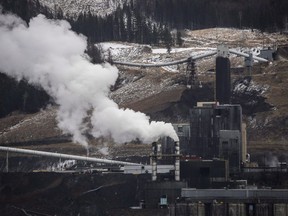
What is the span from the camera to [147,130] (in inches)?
4643

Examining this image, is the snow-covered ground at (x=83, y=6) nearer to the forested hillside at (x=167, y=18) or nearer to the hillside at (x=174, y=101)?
the forested hillside at (x=167, y=18)

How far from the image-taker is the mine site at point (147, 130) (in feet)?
357

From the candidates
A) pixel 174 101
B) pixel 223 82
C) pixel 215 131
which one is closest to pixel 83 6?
pixel 174 101

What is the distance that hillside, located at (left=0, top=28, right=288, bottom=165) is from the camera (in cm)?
13138

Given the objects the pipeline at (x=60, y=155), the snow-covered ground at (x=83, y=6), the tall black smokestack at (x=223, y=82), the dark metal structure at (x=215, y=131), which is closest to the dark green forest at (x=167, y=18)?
the snow-covered ground at (x=83, y=6)

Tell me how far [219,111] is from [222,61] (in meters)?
13.1

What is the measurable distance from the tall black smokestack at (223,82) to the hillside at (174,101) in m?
5.15

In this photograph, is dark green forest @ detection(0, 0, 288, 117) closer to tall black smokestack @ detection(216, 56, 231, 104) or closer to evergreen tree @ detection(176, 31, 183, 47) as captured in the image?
evergreen tree @ detection(176, 31, 183, 47)

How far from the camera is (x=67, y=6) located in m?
196

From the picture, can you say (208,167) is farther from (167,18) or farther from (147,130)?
(167,18)

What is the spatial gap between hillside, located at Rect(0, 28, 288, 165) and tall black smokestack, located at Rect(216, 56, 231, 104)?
16.9 ft

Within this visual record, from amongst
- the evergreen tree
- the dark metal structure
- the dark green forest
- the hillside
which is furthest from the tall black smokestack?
the evergreen tree

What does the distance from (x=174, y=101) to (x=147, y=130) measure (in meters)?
24.5

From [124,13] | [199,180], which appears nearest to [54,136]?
[199,180]
